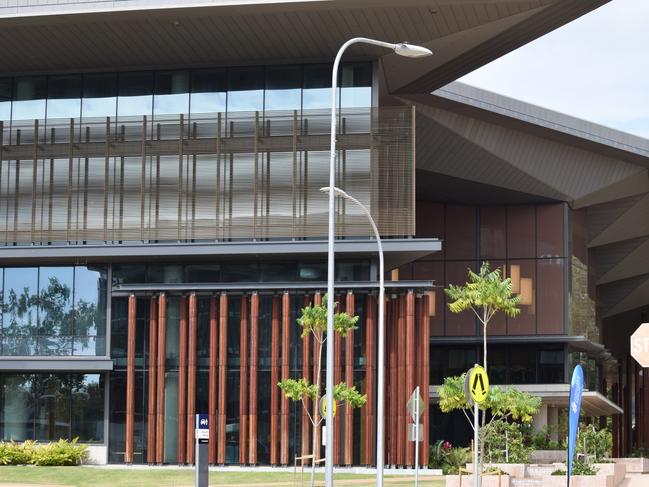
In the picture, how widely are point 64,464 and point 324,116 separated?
16.9 meters

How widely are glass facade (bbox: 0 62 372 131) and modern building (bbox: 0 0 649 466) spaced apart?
8 centimetres

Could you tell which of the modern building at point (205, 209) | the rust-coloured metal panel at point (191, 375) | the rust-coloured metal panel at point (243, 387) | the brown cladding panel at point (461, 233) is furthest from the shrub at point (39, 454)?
the brown cladding panel at point (461, 233)

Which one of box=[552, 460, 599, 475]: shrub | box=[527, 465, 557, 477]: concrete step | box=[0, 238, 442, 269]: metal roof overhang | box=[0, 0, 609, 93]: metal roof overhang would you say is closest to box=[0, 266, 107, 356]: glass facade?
box=[0, 238, 442, 269]: metal roof overhang

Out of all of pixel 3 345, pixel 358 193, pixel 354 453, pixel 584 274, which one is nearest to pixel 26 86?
pixel 3 345

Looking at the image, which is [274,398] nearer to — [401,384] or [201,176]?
[401,384]

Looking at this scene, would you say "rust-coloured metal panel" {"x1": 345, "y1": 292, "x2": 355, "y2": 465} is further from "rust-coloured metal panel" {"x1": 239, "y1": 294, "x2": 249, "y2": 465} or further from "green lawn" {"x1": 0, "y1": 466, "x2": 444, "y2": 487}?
"rust-coloured metal panel" {"x1": 239, "y1": 294, "x2": 249, "y2": 465}

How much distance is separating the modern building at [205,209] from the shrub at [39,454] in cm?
127

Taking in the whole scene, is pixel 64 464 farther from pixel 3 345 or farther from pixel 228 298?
pixel 228 298

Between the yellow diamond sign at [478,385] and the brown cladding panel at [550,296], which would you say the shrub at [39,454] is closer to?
the brown cladding panel at [550,296]

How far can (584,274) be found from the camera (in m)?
64.1

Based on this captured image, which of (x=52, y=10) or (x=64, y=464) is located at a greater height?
(x=52, y=10)

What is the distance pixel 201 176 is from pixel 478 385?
28131 mm

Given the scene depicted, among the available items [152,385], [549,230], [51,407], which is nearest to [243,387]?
[152,385]

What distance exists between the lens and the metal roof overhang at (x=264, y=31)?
137 feet
